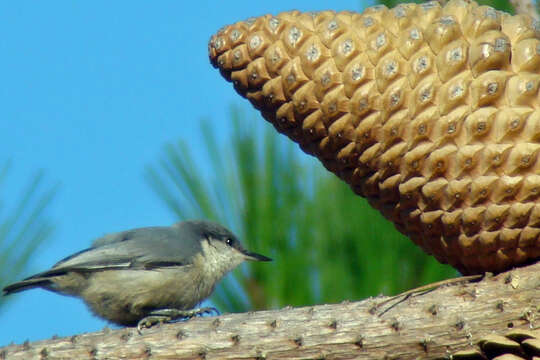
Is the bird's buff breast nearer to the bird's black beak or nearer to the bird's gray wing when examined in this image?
the bird's gray wing

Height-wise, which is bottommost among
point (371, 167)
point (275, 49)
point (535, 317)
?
point (535, 317)

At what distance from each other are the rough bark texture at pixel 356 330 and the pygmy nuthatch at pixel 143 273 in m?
1.05

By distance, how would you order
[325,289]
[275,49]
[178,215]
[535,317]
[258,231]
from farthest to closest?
[178,215] → [258,231] → [325,289] → [275,49] → [535,317]

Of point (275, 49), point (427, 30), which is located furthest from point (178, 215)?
point (427, 30)

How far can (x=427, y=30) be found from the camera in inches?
51.1

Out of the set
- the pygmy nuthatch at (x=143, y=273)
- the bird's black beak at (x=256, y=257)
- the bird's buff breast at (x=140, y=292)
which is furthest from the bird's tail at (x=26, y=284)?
the bird's black beak at (x=256, y=257)

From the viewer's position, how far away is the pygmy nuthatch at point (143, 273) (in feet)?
7.98

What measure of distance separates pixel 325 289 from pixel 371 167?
0.65 m

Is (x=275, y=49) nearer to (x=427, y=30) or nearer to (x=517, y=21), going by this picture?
(x=427, y=30)

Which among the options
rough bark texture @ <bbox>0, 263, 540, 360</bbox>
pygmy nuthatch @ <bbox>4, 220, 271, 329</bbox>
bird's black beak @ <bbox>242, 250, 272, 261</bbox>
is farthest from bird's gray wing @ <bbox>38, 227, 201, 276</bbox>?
rough bark texture @ <bbox>0, 263, 540, 360</bbox>

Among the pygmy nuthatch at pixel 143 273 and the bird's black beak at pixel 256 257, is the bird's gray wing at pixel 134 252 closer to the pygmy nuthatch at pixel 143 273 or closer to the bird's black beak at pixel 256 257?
the pygmy nuthatch at pixel 143 273

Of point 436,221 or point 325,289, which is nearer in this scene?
point 436,221

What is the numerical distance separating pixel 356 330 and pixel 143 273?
1.47 metres

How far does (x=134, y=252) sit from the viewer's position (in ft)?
8.54
